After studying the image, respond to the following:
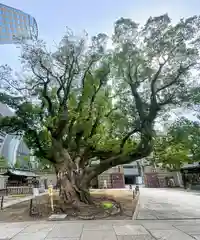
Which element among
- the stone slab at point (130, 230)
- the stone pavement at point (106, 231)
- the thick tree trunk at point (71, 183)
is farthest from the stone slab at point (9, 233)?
the thick tree trunk at point (71, 183)

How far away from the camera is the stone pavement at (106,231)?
4.99 metres

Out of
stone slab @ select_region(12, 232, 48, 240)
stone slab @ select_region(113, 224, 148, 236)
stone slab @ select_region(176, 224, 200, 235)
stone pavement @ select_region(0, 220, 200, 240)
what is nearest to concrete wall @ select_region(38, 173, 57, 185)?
stone pavement @ select_region(0, 220, 200, 240)

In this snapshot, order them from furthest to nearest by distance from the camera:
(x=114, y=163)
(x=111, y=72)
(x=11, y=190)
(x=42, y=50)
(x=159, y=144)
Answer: (x=11, y=190)
(x=159, y=144)
(x=111, y=72)
(x=42, y=50)
(x=114, y=163)

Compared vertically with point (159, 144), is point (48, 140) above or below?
above

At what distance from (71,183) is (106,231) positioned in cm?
464

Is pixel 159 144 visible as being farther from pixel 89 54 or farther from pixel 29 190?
pixel 29 190

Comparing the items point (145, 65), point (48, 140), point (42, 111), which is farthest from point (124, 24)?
point (48, 140)

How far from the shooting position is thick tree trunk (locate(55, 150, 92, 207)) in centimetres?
945

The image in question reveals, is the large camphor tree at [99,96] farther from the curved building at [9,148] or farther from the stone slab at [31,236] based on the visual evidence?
the curved building at [9,148]

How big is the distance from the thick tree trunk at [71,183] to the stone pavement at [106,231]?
8.96ft

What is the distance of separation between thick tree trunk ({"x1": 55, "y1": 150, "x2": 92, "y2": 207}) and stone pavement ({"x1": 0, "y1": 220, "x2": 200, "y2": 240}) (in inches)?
108

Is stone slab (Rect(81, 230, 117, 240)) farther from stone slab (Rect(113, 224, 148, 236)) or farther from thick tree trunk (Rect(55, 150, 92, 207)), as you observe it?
thick tree trunk (Rect(55, 150, 92, 207))

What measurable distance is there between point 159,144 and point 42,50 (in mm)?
9992

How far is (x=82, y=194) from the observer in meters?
9.71
